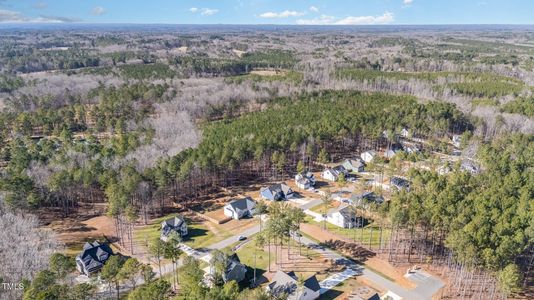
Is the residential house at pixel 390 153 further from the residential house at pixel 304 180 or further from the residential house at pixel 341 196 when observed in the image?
the residential house at pixel 304 180

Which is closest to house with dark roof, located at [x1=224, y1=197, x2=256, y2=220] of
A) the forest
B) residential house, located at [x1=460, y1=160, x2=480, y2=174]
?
the forest

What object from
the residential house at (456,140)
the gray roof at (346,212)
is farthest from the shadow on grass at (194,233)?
the residential house at (456,140)

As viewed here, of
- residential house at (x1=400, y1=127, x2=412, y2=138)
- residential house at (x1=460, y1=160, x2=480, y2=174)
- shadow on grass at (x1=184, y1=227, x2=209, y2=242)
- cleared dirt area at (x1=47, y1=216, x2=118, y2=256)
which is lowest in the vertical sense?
shadow on grass at (x1=184, y1=227, x2=209, y2=242)

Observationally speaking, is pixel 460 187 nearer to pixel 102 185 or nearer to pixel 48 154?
pixel 102 185

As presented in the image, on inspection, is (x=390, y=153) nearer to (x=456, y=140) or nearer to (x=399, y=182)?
(x=399, y=182)

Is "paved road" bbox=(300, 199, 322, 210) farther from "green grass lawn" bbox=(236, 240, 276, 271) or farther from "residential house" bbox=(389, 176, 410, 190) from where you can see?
"residential house" bbox=(389, 176, 410, 190)

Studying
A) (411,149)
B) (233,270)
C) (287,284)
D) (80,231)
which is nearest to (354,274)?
(287,284)

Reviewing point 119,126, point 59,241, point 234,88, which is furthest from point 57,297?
point 234,88
